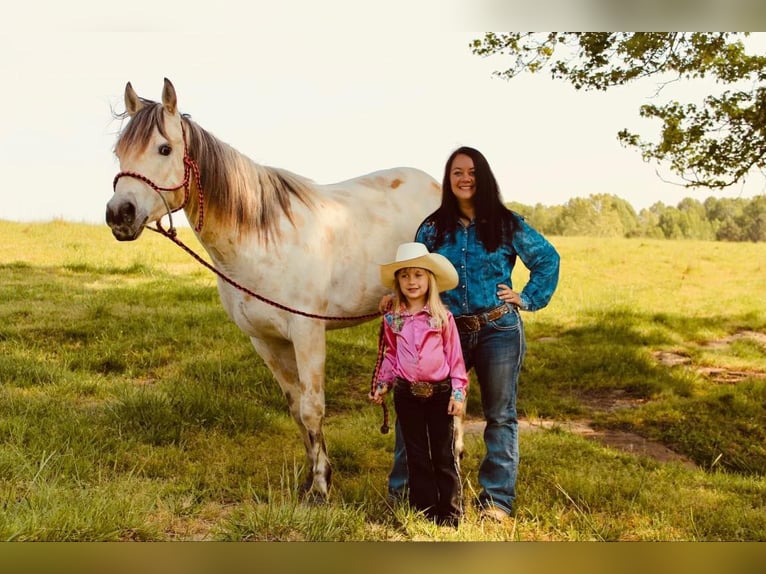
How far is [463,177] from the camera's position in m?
3.15

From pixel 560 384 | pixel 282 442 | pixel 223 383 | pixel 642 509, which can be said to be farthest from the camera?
pixel 560 384

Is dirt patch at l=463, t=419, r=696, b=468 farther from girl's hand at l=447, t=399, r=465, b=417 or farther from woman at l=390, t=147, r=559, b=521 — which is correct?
girl's hand at l=447, t=399, r=465, b=417

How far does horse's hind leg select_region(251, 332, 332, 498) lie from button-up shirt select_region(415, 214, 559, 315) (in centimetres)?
74

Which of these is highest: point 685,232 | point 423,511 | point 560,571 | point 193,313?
point 685,232

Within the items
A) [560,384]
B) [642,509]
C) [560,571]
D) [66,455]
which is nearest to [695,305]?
[560,384]

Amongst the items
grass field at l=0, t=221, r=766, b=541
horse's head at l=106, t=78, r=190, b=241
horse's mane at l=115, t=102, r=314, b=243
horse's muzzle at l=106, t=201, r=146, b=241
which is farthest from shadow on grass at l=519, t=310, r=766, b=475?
horse's muzzle at l=106, t=201, r=146, b=241

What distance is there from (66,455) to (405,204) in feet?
7.46

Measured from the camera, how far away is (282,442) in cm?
446

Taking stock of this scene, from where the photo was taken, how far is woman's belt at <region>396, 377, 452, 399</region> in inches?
116

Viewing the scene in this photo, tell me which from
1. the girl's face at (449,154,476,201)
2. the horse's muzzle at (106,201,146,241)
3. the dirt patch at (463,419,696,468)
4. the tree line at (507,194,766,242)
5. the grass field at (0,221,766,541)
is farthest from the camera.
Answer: the tree line at (507,194,766,242)

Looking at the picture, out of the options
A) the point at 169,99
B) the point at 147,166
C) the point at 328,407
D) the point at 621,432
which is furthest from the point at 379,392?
the point at 621,432

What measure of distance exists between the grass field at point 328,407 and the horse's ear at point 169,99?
1.66 meters

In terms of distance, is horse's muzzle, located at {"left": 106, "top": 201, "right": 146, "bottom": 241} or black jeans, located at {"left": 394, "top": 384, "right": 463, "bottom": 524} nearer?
horse's muzzle, located at {"left": 106, "top": 201, "right": 146, "bottom": 241}

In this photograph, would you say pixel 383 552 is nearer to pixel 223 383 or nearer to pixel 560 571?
pixel 560 571
